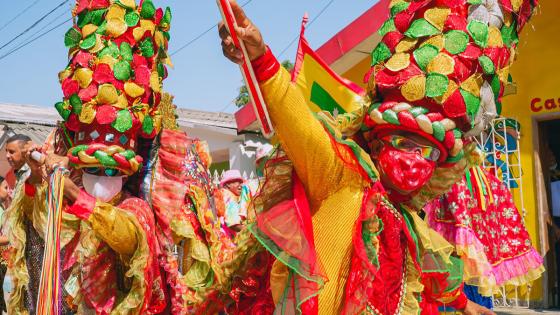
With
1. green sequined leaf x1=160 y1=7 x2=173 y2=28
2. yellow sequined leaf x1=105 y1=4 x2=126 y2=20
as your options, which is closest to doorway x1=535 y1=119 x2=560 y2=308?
green sequined leaf x1=160 y1=7 x2=173 y2=28

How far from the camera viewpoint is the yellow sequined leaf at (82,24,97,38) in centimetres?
444

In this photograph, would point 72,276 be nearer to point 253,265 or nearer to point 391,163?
point 253,265

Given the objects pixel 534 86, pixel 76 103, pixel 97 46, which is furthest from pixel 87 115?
pixel 534 86

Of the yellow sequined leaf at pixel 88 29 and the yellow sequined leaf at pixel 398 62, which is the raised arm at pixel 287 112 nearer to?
the yellow sequined leaf at pixel 398 62

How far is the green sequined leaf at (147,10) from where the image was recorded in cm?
461

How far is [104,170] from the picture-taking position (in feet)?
13.6

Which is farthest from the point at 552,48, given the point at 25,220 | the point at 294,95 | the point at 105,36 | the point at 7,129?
the point at 7,129

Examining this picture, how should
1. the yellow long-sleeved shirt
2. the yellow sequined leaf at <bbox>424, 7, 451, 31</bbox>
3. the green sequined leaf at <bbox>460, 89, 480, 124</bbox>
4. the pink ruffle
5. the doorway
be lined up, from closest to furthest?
1. the yellow long-sleeved shirt
2. the green sequined leaf at <bbox>460, 89, 480, 124</bbox>
3. the yellow sequined leaf at <bbox>424, 7, 451, 31</bbox>
4. the pink ruffle
5. the doorway

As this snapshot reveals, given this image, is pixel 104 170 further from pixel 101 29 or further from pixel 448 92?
pixel 448 92

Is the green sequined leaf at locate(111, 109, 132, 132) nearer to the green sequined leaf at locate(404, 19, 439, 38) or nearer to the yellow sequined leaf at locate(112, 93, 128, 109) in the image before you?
the yellow sequined leaf at locate(112, 93, 128, 109)

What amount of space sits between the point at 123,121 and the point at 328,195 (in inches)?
81.1

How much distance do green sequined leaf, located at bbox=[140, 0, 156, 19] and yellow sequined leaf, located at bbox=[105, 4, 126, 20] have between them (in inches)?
4.8

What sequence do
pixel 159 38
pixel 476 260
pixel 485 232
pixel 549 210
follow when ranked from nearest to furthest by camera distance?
pixel 159 38 → pixel 476 260 → pixel 485 232 → pixel 549 210

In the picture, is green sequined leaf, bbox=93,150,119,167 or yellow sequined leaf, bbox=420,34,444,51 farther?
green sequined leaf, bbox=93,150,119,167
